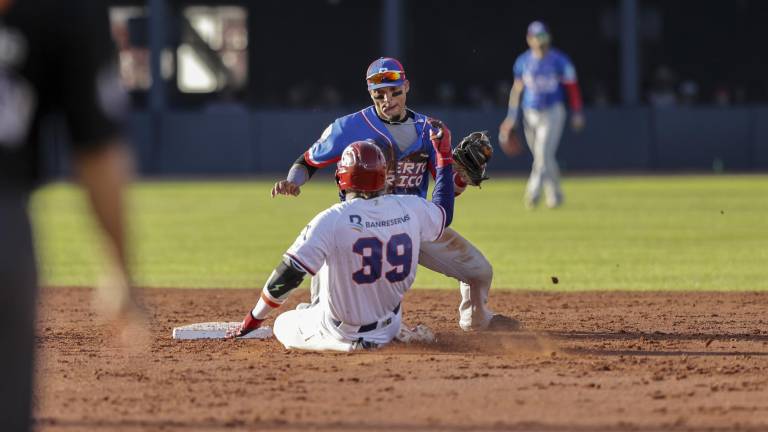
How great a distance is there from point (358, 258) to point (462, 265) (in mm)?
1377

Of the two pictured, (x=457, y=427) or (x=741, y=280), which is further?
(x=741, y=280)

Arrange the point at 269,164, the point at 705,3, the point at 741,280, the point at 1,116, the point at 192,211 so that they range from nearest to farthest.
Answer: the point at 1,116 → the point at 741,280 → the point at 192,211 → the point at 269,164 → the point at 705,3

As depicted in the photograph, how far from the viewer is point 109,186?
3.33 meters

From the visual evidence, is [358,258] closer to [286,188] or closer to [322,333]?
[322,333]

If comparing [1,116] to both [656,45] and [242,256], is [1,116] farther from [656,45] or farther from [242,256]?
[656,45]

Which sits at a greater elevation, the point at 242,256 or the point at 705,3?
the point at 705,3

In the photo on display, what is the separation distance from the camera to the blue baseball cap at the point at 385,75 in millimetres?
8422

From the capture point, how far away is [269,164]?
3003 cm

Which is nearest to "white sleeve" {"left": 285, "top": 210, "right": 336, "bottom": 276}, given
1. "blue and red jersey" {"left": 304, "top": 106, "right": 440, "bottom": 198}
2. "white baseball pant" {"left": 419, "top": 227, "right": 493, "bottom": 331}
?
"blue and red jersey" {"left": 304, "top": 106, "right": 440, "bottom": 198}

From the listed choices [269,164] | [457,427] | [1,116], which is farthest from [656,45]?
[1,116]

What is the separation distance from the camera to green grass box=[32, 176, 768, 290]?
1260 centimetres

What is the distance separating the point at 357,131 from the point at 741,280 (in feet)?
16.3

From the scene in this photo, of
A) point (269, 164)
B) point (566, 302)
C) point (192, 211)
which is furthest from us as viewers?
point (269, 164)

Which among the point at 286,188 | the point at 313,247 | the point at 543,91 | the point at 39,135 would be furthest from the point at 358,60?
the point at 39,135
